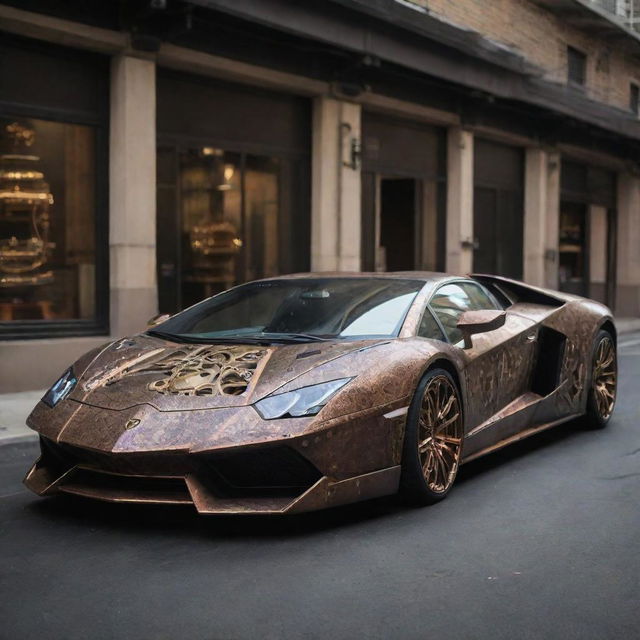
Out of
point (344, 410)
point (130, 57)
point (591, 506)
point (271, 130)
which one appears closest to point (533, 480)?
point (591, 506)

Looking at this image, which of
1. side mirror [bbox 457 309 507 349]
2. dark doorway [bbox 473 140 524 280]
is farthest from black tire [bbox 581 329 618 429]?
dark doorway [bbox 473 140 524 280]

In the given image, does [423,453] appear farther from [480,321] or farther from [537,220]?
[537,220]

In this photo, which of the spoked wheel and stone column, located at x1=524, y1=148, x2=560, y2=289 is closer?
the spoked wheel

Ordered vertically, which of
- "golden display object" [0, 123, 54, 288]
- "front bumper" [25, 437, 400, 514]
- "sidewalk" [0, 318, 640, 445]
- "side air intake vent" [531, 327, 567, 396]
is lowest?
"sidewalk" [0, 318, 640, 445]

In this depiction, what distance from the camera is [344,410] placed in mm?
4520

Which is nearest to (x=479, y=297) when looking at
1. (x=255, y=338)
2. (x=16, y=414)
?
(x=255, y=338)

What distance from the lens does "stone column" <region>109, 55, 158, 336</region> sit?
11359mm

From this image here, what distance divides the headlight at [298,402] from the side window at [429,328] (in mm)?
1040

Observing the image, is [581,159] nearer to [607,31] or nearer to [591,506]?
[607,31]

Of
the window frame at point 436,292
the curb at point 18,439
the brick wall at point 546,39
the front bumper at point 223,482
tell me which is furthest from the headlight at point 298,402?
the brick wall at point 546,39

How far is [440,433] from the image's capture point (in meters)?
5.22

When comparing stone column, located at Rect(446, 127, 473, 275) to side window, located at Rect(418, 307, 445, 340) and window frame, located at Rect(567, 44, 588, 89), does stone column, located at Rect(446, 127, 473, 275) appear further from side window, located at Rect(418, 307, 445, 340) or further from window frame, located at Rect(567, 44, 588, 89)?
side window, located at Rect(418, 307, 445, 340)

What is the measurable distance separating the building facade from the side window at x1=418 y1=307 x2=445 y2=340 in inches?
240

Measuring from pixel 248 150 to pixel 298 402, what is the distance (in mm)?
9482
